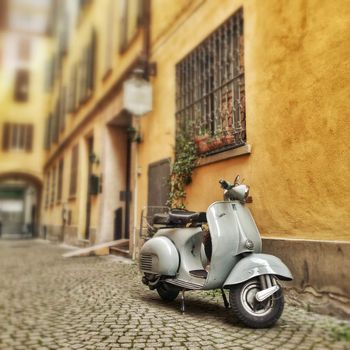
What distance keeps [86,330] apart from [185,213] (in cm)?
143

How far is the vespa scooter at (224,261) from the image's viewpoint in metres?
3.13

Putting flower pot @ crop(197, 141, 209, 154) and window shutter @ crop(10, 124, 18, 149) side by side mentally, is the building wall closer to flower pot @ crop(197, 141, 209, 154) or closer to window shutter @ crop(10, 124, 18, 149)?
flower pot @ crop(197, 141, 209, 154)

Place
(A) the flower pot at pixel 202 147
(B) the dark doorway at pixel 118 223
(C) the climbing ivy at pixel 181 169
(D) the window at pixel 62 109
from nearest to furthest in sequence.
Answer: (A) the flower pot at pixel 202 147, (C) the climbing ivy at pixel 181 169, (B) the dark doorway at pixel 118 223, (D) the window at pixel 62 109

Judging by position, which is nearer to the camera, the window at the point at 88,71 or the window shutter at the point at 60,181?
the window at the point at 88,71

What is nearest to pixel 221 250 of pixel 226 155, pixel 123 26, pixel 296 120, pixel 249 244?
pixel 249 244

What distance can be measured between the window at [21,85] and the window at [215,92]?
59.6ft

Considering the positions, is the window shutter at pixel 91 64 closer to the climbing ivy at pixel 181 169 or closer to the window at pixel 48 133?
the climbing ivy at pixel 181 169

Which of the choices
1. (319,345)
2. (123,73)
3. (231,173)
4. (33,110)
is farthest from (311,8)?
(33,110)

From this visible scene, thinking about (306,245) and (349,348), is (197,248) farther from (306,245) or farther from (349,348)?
(349,348)

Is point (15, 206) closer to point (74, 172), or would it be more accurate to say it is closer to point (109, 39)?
point (74, 172)

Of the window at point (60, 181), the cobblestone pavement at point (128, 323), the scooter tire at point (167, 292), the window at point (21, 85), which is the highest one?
the window at point (21, 85)

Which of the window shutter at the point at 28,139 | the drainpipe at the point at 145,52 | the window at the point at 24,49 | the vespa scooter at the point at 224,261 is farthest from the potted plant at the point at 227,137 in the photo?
the window at the point at 24,49

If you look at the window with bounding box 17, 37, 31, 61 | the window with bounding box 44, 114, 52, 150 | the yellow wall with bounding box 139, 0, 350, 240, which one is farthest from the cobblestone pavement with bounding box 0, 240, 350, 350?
the window with bounding box 17, 37, 31, 61

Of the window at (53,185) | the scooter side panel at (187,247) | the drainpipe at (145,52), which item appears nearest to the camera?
the scooter side panel at (187,247)
